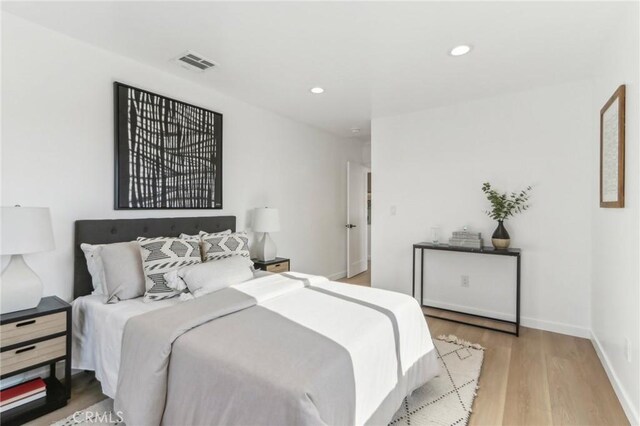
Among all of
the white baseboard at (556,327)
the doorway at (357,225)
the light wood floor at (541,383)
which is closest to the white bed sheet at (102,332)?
the light wood floor at (541,383)

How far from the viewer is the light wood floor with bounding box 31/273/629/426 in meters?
1.86

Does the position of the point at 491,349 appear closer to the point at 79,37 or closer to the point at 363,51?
the point at 363,51

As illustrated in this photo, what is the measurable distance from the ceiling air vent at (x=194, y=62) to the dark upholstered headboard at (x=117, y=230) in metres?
1.35

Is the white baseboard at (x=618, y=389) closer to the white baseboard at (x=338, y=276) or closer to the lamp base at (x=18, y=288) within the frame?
the white baseboard at (x=338, y=276)

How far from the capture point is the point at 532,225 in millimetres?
3248

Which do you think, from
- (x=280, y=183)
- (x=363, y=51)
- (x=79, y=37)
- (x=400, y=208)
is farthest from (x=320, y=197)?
(x=79, y=37)

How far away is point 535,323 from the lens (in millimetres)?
3234

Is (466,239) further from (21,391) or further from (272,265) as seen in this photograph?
(21,391)

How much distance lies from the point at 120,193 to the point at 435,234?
3265 mm

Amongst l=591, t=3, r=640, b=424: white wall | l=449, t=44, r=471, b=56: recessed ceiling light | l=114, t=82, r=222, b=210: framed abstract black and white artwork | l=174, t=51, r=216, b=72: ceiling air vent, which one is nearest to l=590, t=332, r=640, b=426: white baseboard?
l=591, t=3, r=640, b=424: white wall

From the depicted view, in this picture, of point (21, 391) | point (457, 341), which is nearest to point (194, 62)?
point (21, 391)

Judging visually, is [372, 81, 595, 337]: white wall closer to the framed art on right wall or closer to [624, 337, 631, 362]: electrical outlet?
the framed art on right wall

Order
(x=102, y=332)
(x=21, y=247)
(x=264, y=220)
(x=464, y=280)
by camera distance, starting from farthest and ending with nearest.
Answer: (x=464, y=280) → (x=264, y=220) → (x=102, y=332) → (x=21, y=247)

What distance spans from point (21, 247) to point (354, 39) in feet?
8.22
